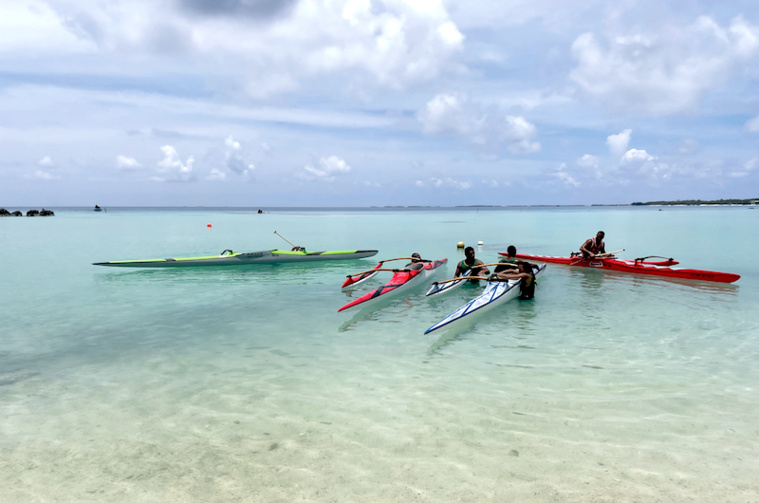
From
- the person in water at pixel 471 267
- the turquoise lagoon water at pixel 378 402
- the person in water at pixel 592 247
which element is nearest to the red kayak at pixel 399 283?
the turquoise lagoon water at pixel 378 402

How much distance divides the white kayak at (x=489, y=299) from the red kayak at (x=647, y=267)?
27.9ft

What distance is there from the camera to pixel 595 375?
7711mm

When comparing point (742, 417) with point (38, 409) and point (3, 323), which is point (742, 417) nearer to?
point (38, 409)

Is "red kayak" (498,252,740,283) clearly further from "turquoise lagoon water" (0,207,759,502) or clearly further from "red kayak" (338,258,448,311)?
"red kayak" (338,258,448,311)

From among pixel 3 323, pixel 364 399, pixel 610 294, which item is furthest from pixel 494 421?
pixel 3 323

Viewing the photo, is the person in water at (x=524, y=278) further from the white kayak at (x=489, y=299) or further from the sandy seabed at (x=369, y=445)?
the sandy seabed at (x=369, y=445)

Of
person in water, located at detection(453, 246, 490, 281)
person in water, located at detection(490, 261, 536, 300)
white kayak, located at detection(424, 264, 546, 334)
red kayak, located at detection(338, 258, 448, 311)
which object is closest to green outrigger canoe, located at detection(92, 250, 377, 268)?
red kayak, located at detection(338, 258, 448, 311)

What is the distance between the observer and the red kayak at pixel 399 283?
1279cm

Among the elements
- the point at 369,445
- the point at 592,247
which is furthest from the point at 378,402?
the point at 592,247

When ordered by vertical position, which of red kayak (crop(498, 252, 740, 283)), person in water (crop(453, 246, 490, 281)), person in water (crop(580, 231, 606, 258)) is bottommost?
red kayak (crop(498, 252, 740, 283))

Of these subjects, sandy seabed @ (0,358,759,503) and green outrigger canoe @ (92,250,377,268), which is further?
green outrigger canoe @ (92,250,377,268)

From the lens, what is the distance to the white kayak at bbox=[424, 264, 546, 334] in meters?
10.2

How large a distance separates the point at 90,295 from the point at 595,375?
15.6 meters

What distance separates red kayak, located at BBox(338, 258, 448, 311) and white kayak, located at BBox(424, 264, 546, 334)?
2437mm
